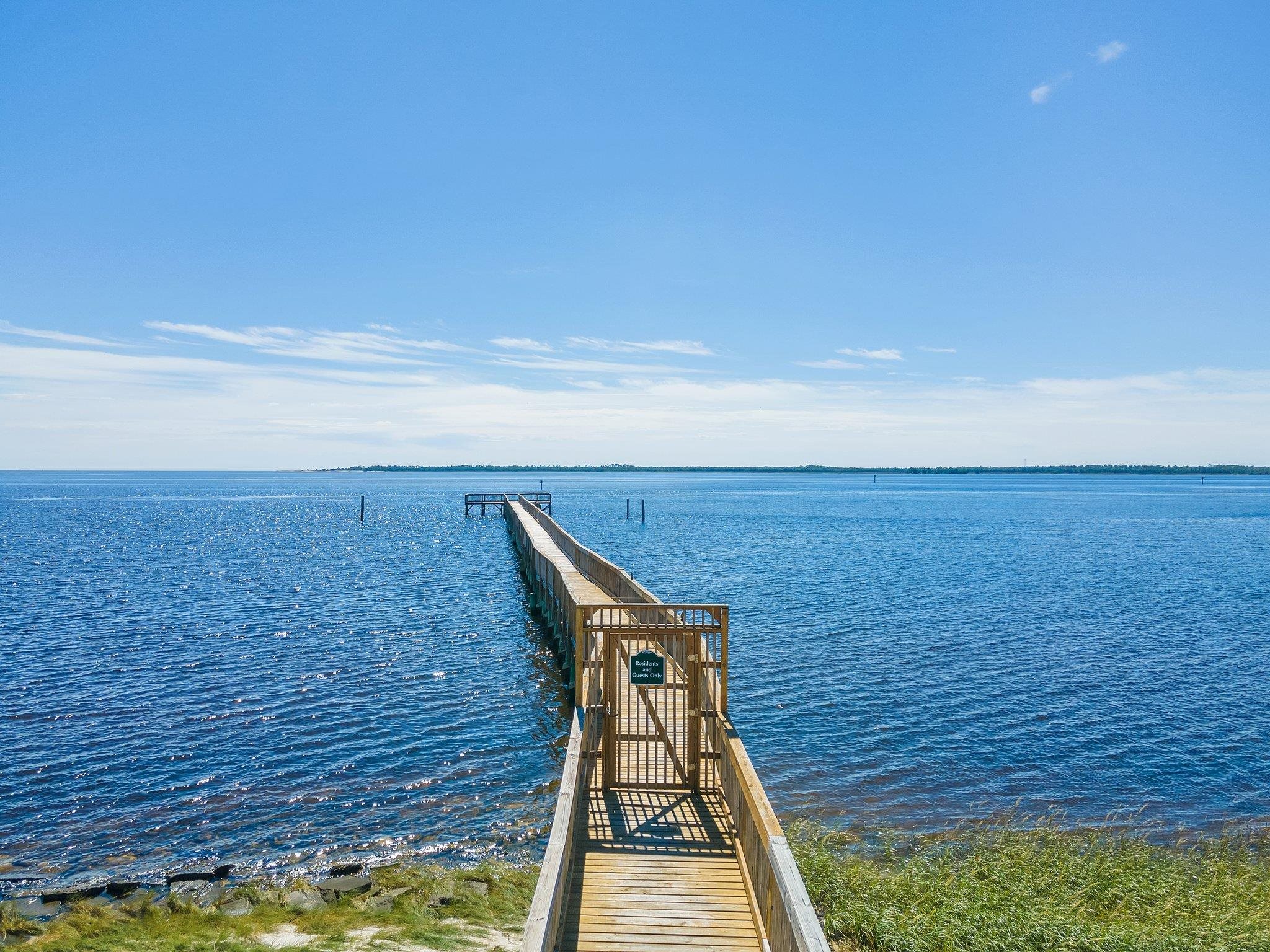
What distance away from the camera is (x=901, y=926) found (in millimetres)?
9453

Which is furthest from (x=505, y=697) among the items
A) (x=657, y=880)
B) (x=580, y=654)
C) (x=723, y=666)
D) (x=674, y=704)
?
(x=657, y=880)

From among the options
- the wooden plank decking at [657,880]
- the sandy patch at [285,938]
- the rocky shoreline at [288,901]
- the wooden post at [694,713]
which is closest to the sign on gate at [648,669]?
the wooden post at [694,713]

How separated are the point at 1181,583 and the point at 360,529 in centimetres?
6624

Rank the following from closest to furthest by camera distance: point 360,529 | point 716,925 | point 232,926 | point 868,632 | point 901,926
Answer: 1. point 716,925
2. point 901,926
3. point 232,926
4. point 868,632
5. point 360,529

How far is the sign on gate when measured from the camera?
10.2 m

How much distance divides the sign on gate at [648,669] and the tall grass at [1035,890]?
11.4 feet

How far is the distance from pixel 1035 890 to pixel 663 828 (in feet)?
17.4

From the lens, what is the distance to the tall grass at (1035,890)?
30.3ft

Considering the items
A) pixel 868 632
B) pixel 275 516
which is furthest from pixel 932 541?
pixel 275 516

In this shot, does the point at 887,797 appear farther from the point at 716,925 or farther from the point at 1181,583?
the point at 1181,583

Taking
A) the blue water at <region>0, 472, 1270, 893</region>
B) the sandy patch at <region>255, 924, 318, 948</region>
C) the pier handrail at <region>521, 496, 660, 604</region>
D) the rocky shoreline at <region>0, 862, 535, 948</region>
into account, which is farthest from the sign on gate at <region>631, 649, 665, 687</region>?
the sandy patch at <region>255, 924, 318, 948</region>

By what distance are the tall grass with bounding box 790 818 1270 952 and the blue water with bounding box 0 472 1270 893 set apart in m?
1.14

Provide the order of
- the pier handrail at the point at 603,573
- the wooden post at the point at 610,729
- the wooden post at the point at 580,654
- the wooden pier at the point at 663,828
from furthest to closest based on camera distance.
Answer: the pier handrail at the point at 603,573
the wooden post at the point at 610,729
the wooden post at the point at 580,654
the wooden pier at the point at 663,828

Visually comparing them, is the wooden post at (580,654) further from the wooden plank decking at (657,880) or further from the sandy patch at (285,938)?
the sandy patch at (285,938)
